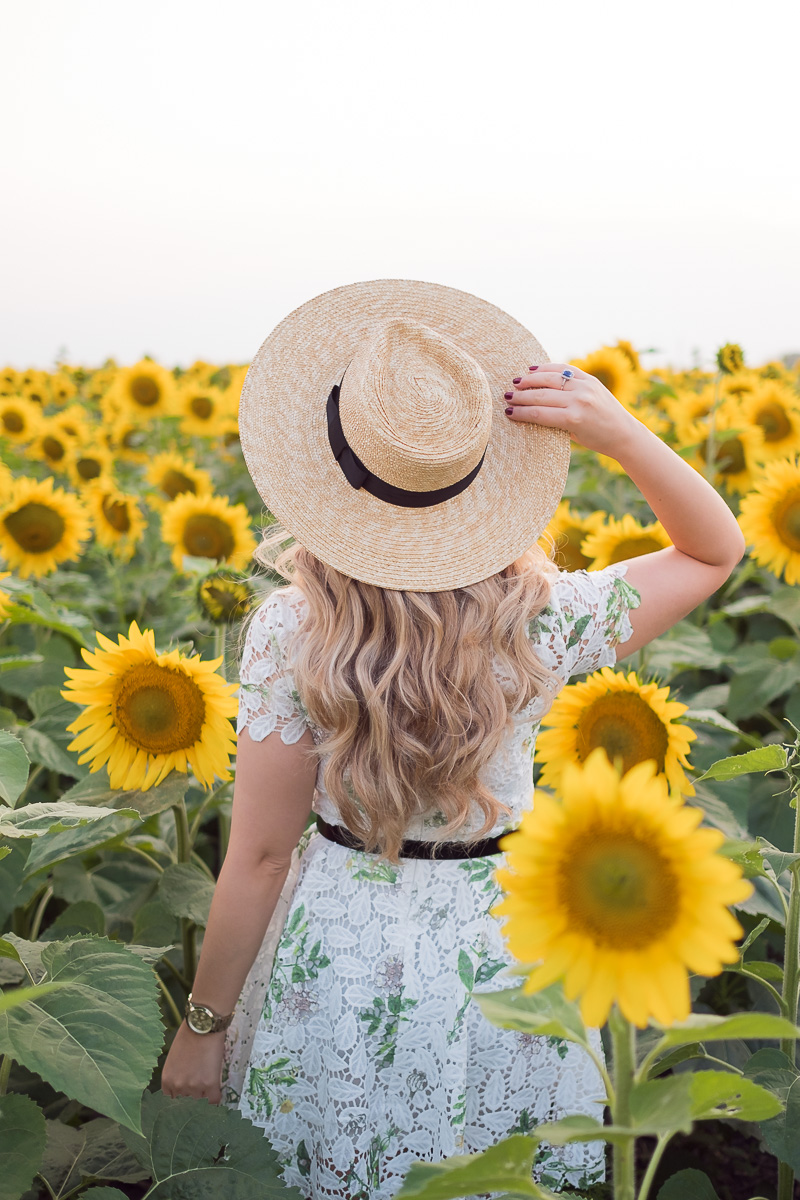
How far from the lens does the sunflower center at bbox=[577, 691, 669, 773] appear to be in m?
1.90

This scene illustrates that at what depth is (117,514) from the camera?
405cm

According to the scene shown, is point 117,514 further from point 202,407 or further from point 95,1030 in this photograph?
point 95,1030

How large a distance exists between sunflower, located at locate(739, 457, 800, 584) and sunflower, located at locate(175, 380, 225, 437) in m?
3.66

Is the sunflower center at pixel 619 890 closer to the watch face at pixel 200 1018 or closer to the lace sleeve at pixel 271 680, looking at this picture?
the lace sleeve at pixel 271 680

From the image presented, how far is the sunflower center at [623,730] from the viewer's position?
1.90 metres

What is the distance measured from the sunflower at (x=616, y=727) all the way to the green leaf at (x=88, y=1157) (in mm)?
988

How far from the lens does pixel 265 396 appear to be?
62.2 inches

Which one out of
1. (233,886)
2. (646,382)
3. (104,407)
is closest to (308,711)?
(233,886)

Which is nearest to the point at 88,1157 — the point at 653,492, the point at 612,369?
the point at 653,492

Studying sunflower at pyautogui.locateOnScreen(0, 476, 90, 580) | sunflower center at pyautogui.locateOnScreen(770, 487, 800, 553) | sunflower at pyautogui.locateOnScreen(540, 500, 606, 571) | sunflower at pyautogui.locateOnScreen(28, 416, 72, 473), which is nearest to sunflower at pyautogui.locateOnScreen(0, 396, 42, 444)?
sunflower at pyautogui.locateOnScreen(28, 416, 72, 473)

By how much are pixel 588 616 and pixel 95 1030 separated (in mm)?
949

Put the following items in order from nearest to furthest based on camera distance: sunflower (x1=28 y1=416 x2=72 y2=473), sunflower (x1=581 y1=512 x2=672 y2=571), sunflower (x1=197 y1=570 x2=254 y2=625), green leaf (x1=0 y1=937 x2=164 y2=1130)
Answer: green leaf (x1=0 y1=937 x2=164 y2=1130) → sunflower (x1=197 y1=570 x2=254 y2=625) → sunflower (x1=581 y1=512 x2=672 y2=571) → sunflower (x1=28 y1=416 x2=72 y2=473)

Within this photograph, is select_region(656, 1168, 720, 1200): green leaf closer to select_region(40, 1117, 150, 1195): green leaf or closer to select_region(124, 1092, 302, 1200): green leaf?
select_region(124, 1092, 302, 1200): green leaf

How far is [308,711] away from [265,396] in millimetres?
513
